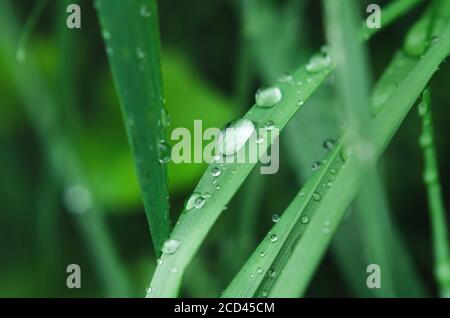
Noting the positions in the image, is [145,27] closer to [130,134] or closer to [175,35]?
[130,134]

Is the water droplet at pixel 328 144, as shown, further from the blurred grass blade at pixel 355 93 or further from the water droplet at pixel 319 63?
the blurred grass blade at pixel 355 93

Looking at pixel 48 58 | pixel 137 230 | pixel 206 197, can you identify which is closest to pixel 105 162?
pixel 137 230

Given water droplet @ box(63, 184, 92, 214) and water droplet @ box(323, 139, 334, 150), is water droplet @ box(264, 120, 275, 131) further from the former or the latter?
water droplet @ box(63, 184, 92, 214)

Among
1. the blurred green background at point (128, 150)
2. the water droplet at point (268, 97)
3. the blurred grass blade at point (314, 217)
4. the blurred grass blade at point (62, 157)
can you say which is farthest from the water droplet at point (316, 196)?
the blurred grass blade at point (62, 157)

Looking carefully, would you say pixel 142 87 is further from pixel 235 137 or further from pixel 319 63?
pixel 319 63

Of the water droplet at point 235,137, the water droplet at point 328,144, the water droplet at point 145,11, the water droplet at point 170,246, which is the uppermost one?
the water droplet at point 328,144

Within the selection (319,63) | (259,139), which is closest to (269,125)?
(259,139)
